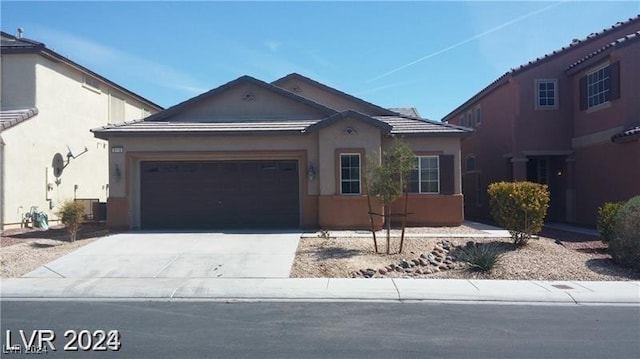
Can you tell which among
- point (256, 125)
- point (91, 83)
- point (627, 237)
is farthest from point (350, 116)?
point (91, 83)

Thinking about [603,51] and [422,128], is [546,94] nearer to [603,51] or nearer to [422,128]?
[603,51]

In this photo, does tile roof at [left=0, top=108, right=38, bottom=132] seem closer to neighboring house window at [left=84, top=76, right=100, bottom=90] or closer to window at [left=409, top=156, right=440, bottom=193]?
neighboring house window at [left=84, top=76, right=100, bottom=90]

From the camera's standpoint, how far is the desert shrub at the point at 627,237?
1233 centimetres

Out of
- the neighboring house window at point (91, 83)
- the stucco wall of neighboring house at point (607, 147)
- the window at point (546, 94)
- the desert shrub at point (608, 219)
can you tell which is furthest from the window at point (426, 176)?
the neighboring house window at point (91, 83)

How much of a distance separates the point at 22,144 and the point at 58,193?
3.00 meters

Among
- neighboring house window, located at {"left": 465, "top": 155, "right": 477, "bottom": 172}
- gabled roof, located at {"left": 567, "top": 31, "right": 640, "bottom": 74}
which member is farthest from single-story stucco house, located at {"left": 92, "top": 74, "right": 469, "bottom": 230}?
neighboring house window, located at {"left": 465, "top": 155, "right": 477, "bottom": 172}

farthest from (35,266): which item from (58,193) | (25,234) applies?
(58,193)

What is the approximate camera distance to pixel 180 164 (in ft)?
60.1

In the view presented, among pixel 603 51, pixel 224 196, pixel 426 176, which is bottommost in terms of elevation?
pixel 224 196

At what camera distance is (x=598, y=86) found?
20.6 m

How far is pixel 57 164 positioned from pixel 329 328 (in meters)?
17.3

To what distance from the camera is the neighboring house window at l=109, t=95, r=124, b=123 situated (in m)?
25.8

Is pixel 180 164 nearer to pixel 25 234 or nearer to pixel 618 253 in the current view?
pixel 25 234

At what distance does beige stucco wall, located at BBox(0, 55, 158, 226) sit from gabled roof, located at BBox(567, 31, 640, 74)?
64.9 feet
